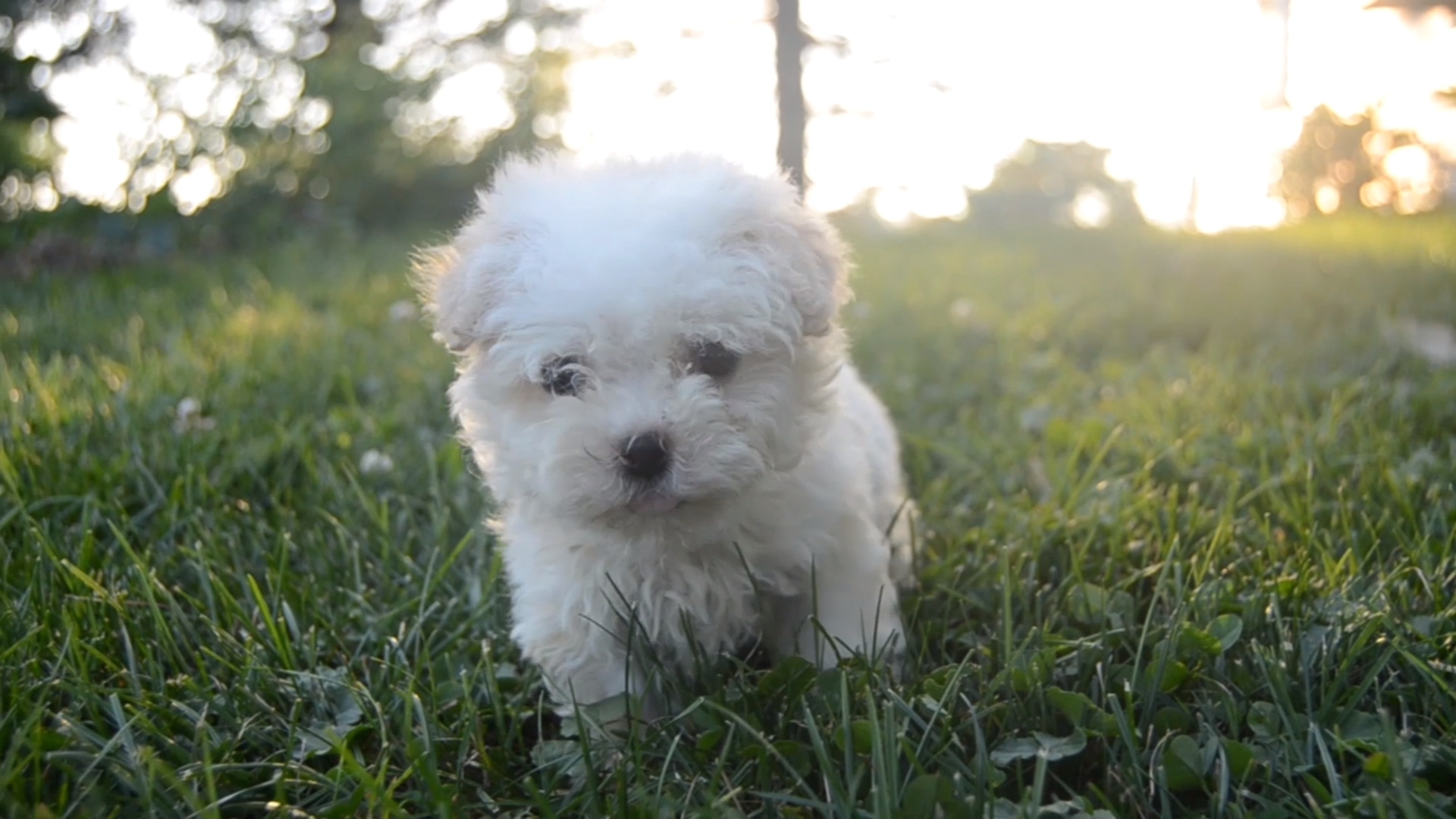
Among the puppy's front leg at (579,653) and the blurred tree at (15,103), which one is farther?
the blurred tree at (15,103)

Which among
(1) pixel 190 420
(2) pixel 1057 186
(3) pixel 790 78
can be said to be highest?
(3) pixel 790 78

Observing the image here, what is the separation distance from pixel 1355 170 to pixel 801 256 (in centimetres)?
1556

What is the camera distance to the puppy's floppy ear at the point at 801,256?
2273 millimetres

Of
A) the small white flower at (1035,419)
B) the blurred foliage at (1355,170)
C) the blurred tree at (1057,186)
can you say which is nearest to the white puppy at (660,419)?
the small white flower at (1035,419)

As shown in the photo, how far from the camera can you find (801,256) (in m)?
2.35

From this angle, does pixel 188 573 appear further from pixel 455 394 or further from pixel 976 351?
pixel 976 351

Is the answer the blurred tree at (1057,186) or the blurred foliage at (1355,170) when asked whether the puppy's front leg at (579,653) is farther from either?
the blurred foliage at (1355,170)

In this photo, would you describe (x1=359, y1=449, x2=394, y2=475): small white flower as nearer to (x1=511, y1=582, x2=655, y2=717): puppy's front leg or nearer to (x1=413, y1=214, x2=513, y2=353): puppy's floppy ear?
(x1=413, y1=214, x2=513, y2=353): puppy's floppy ear

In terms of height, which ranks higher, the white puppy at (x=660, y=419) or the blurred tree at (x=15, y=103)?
the blurred tree at (x=15, y=103)

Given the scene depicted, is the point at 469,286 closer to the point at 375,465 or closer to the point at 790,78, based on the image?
the point at 375,465

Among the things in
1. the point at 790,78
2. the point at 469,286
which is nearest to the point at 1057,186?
the point at 790,78

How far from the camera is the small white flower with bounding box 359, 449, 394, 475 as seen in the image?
11.1ft

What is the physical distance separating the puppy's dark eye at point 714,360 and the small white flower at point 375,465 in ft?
5.34

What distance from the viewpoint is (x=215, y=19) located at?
1025 centimetres
